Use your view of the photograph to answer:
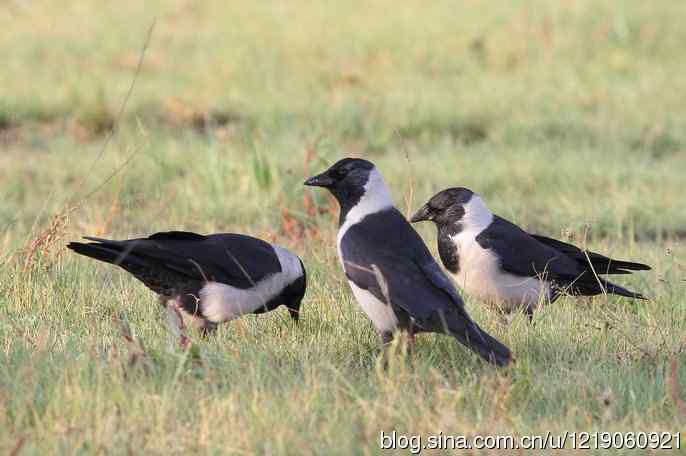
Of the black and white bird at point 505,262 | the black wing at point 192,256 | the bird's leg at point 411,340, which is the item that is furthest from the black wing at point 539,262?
the black wing at point 192,256

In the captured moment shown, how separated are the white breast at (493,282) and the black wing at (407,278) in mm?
617

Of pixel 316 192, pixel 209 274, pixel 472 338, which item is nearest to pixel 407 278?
pixel 472 338

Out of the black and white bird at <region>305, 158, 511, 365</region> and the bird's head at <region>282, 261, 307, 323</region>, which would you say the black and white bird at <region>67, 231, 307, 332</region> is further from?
the black and white bird at <region>305, 158, 511, 365</region>

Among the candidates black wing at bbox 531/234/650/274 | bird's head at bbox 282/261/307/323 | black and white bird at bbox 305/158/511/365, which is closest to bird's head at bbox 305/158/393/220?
black and white bird at bbox 305/158/511/365

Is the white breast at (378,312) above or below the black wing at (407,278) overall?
below

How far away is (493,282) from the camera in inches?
189

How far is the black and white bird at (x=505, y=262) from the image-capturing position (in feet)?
15.7

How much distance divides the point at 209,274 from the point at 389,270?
786 mm

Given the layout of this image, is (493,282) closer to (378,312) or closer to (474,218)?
(474,218)

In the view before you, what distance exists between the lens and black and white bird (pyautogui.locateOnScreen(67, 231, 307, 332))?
422cm

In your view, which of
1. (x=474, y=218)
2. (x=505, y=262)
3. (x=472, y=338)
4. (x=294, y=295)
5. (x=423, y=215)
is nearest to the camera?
(x=472, y=338)

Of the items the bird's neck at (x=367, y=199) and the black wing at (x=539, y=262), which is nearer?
the bird's neck at (x=367, y=199)

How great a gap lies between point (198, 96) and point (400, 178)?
287 cm

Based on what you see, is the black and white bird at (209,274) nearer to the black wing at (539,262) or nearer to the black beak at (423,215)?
the black beak at (423,215)
